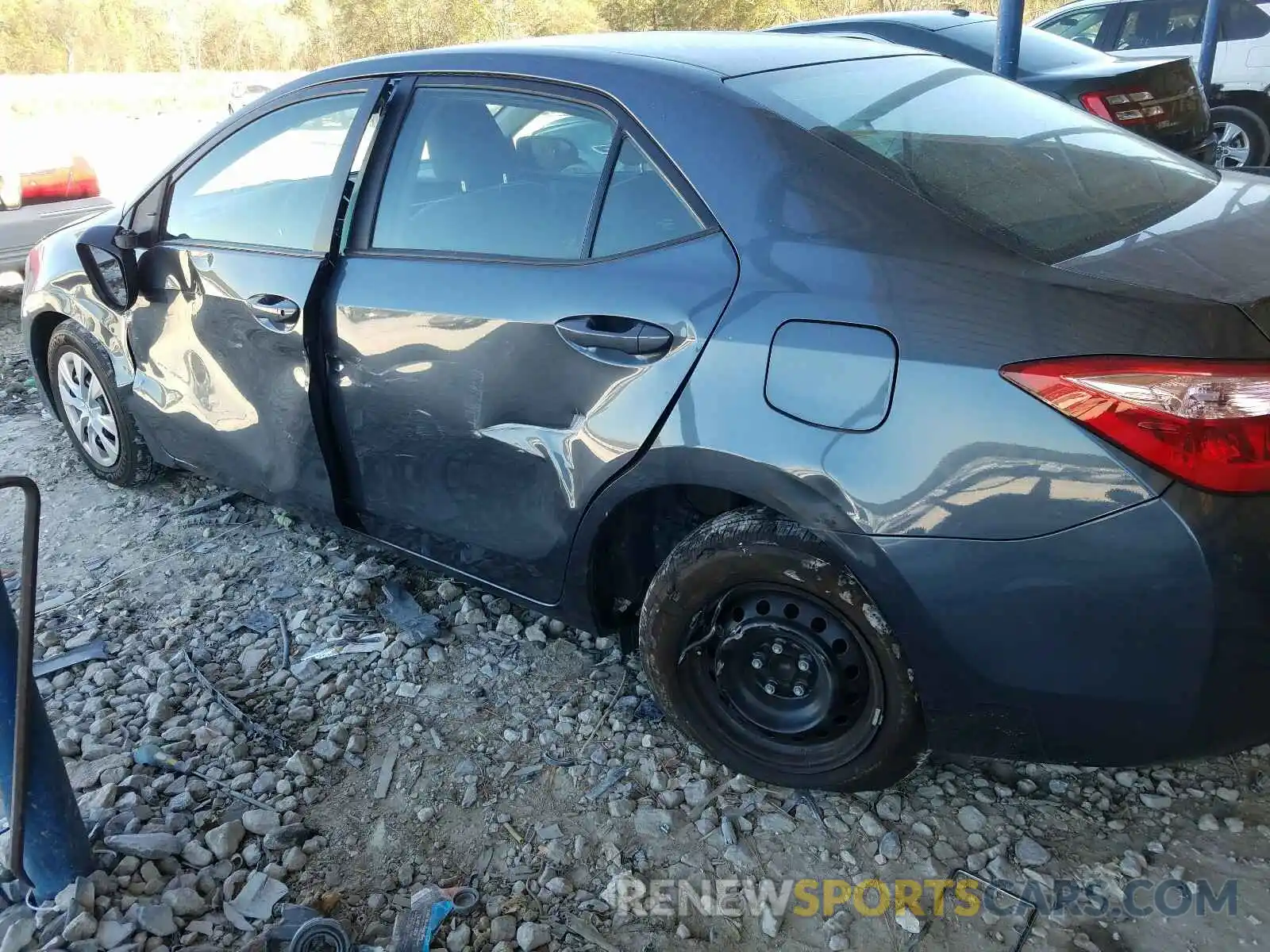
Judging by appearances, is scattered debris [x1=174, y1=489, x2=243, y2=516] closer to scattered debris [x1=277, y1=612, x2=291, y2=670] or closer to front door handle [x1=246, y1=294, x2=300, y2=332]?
scattered debris [x1=277, y1=612, x2=291, y2=670]

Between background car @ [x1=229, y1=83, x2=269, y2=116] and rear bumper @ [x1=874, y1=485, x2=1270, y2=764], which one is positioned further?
background car @ [x1=229, y1=83, x2=269, y2=116]

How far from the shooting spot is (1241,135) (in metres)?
8.44

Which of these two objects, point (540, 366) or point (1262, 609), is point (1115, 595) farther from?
point (540, 366)

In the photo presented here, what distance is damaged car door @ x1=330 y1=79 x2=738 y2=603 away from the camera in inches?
85.6

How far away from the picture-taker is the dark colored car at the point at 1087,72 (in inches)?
224

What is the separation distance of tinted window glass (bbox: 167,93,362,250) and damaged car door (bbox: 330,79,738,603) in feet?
0.92

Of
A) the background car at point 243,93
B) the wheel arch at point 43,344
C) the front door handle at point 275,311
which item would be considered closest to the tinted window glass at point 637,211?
the front door handle at point 275,311

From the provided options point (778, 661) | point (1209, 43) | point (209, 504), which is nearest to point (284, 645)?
point (209, 504)

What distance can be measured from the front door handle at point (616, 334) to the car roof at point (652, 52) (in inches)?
24.9

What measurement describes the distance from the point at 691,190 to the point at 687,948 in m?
1.61

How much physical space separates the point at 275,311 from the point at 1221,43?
30.3 feet

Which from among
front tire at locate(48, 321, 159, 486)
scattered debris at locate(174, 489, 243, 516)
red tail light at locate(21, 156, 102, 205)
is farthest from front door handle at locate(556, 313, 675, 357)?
red tail light at locate(21, 156, 102, 205)

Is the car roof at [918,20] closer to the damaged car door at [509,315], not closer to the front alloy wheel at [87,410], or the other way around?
the damaged car door at [509,315]

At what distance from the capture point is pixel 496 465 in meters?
2.51
